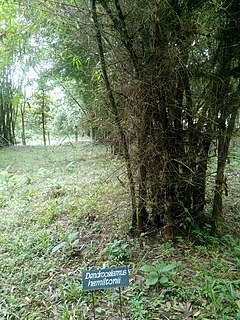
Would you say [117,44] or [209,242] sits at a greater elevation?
[117,44]

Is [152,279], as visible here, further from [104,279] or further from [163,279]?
[104,279]

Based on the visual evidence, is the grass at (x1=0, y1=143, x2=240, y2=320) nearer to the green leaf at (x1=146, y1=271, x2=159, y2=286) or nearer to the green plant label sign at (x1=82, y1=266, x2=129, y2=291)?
the green leaf at (x1=146, y1=271, x2=159, y2=286)

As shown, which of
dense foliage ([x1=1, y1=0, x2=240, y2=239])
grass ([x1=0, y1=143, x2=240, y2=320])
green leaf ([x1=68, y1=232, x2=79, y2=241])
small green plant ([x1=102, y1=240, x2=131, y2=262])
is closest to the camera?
grass ([x1=0, y1=143, x2=240, y2=320])

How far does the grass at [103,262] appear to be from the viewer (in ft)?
5.24

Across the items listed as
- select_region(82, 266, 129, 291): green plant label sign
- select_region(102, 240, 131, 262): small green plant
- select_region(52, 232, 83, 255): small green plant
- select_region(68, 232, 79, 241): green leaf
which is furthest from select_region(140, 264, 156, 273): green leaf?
select_region(68, 232, 79, 241): green leaf

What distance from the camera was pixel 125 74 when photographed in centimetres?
207

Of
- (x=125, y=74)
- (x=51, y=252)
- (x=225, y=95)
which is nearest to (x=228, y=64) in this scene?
(x=225, y=95)

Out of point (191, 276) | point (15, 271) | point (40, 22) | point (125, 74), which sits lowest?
point (15, 271)

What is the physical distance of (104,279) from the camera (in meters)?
1.40

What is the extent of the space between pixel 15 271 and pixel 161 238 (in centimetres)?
110

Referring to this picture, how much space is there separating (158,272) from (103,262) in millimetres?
428

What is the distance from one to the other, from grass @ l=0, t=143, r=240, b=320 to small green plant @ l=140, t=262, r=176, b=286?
28mm

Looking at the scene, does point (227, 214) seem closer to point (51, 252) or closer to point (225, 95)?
point (225, 95)

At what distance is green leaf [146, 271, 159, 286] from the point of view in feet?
5.59
